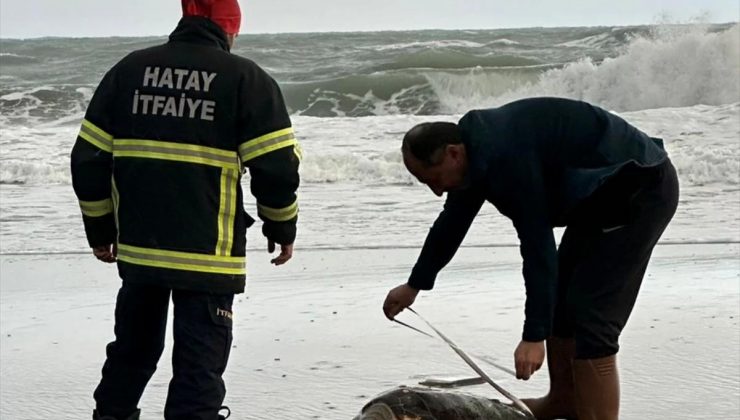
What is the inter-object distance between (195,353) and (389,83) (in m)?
23.5

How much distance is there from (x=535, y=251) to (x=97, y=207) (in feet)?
4.18

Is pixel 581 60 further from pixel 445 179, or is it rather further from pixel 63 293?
pixel 445 179

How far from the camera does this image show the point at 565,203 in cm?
351

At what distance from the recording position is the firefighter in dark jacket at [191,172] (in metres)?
3.50

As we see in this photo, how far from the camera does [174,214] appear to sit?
11.6ft

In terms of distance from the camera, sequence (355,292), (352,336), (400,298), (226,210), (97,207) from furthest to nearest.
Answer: (355,292) → (352,336) → (400,298) → (97,207) → (226,210)

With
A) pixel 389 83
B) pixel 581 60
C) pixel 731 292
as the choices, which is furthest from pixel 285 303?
pixel 581 60

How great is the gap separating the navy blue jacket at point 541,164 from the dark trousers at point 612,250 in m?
0.07

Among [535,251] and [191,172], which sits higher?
[191,172]

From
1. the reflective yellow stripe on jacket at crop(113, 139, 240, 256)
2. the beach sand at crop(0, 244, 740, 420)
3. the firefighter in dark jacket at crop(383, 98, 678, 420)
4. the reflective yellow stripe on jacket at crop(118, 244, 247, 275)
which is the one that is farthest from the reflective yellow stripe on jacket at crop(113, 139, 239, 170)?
the beach sand at crop(0, 244, 740, 420)

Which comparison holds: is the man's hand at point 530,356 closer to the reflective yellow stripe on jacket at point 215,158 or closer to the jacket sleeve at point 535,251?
the jacket sleeve at point 535,251

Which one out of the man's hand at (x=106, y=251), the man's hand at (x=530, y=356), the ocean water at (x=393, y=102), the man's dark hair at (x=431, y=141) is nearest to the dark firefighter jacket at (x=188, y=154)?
the man's hand at (x=106, y=251)

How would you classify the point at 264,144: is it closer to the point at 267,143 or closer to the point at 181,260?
the point at 267,143

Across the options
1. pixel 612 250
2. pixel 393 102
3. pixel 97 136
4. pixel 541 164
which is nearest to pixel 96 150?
pixel 97 136
